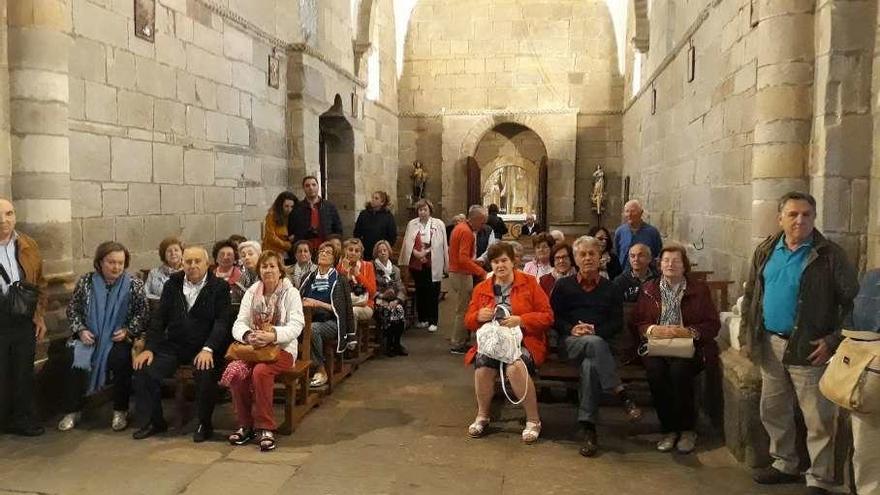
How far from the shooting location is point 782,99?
4.09m

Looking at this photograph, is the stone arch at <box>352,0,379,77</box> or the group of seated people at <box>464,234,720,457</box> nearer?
the group of seated people at <box>464,234,720,457</box>

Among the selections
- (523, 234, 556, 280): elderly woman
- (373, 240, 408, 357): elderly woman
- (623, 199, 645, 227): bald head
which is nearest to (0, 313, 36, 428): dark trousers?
(373, 240, 408, 357): elderly woman

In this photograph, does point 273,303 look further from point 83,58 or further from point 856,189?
point 856,189

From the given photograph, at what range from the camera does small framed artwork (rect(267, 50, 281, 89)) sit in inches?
323

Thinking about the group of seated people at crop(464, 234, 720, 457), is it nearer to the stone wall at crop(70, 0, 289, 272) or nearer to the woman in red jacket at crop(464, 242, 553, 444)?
the woman in red jacket at crop(464, 242, 553, 444)

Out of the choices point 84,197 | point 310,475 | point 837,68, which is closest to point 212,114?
point 84,197

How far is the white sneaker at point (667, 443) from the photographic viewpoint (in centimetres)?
388

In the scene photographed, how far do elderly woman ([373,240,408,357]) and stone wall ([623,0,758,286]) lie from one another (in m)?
2.68

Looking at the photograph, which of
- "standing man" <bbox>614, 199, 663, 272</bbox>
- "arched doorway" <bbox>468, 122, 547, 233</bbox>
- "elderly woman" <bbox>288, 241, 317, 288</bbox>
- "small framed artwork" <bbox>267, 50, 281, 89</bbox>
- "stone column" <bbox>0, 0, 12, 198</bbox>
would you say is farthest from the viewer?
"arched doorway" <bbox>468, 122, 547, 233</bbox>

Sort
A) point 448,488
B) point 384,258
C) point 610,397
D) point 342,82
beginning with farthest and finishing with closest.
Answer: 1. point 342,82
2. point 384,258
3. point 610,397
4. point 448,488

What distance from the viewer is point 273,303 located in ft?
13.9

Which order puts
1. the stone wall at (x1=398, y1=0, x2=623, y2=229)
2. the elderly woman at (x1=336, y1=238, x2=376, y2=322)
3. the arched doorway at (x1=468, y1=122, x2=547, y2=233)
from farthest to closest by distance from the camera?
the arched doorway at (x1=468, y1=122, x2=547, y2=233), the stone wall at (x1=398, y1=0, x2=623, y2=229), the elderly woman at (x1=336, y1=238, x2=376, y2=322)

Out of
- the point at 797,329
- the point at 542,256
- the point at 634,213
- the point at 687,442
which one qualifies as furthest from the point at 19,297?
the point at 634,213

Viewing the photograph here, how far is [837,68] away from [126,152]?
4.97m
